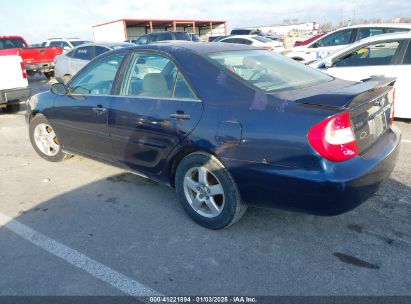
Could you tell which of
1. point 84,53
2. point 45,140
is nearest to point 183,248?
point 45,140

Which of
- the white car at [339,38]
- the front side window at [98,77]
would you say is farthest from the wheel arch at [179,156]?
the white car at [339,38]

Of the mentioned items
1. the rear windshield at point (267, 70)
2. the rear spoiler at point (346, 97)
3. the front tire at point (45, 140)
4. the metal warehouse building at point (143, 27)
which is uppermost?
the metal warehouse building at point (143, 27)

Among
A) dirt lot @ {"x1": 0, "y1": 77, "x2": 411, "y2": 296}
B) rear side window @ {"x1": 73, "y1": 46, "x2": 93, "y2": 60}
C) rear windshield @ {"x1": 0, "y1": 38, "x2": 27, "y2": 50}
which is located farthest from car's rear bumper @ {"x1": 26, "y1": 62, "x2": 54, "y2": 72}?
dirt lot @ {"x1": 0, "y1": 77, "x2": 411, "y2": 296}

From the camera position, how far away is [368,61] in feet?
20.6

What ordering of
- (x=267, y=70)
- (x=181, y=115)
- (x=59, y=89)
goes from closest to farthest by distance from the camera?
(x=181, y=115) → (x=267, y=70) → (x=59, y=89)

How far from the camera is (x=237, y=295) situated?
8.07 ft

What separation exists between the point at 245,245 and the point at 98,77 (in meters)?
2.66

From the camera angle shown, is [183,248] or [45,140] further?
[45,140]

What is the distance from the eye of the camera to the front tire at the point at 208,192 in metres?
3.01

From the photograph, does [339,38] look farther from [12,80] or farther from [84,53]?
[12,80]

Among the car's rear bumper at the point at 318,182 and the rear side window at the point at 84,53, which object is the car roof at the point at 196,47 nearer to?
the car's rear bumper at the point at 318,182

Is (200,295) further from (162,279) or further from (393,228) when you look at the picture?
(393,228)

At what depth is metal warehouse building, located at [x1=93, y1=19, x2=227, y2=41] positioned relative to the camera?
3622 centimetres

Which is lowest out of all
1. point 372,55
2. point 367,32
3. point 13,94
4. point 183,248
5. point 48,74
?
point 183,248
